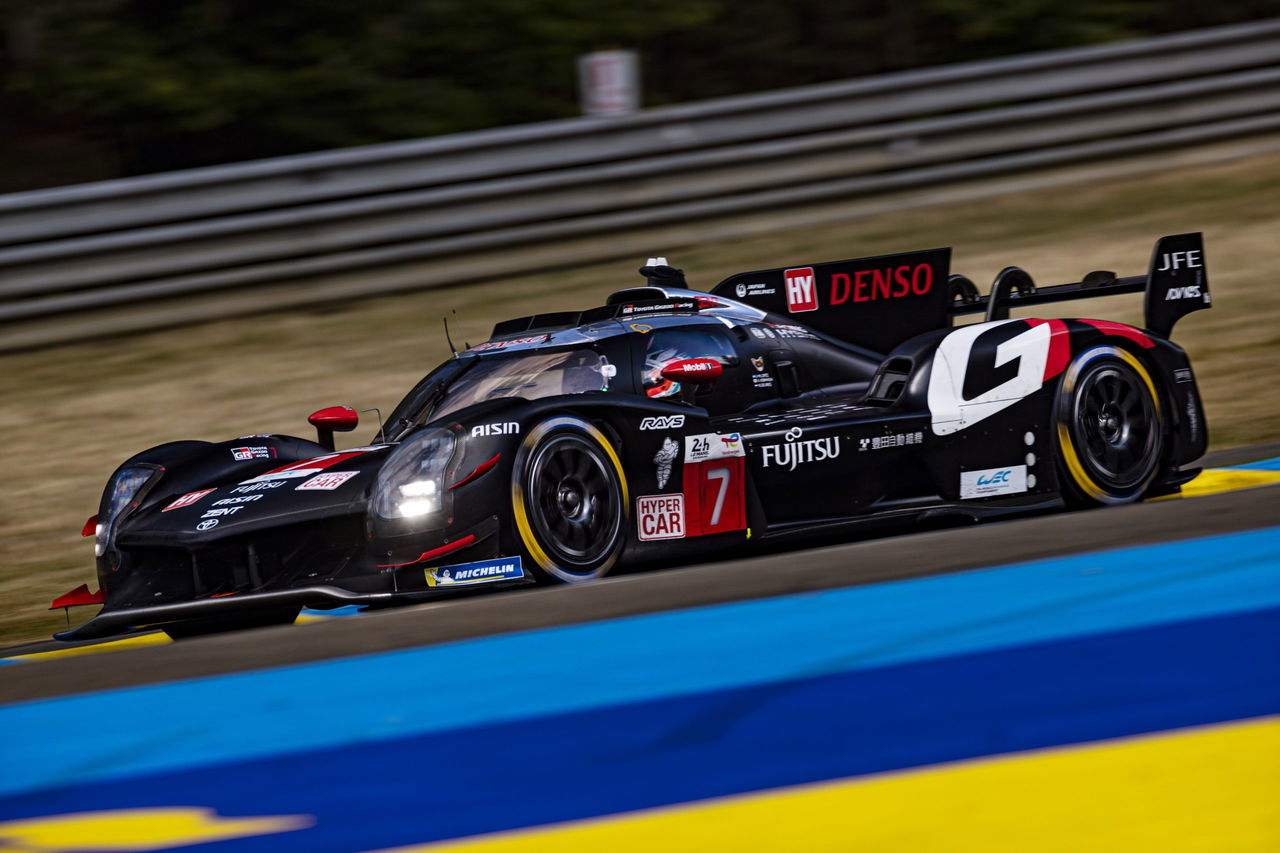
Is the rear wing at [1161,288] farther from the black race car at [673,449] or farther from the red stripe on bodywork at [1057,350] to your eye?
the red stripe on bodywork at [1057,350]

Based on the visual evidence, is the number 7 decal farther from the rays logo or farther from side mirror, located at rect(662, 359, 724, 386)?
the rays logo

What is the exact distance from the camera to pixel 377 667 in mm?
4027

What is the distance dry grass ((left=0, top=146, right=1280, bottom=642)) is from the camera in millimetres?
8305

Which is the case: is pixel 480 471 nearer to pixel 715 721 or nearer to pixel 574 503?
pixel 574 503

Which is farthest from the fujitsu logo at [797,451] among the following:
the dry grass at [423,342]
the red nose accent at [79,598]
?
the dry grass at [423,342]

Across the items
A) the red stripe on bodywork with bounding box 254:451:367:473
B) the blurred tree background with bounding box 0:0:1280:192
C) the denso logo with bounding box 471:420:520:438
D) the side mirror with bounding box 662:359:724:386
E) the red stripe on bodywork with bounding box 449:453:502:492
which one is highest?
the blurred tree background with bounding box 0:0:1280:192

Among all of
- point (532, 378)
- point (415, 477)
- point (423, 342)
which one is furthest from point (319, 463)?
point (423, 342)

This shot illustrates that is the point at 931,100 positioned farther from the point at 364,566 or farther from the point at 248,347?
the point at 364,566

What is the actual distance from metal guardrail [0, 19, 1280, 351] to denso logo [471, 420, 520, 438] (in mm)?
5058

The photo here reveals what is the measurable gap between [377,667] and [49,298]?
6.49m

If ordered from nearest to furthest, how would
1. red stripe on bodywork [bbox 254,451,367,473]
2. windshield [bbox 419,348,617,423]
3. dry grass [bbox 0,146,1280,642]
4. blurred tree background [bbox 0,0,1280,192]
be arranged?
red stripe on bodywork [bbox 254,451,367,473] → windshield [bbox 419,348,617,423] → dry grass [bbox 0,146,1280,642] → blurred tree background [bbox 0,0,1280,192]

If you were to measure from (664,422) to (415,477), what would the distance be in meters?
0.91

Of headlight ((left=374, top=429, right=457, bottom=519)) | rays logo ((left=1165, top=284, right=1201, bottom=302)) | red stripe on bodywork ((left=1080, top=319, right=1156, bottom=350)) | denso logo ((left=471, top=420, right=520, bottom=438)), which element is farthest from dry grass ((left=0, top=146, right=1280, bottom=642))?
denso logo ((left=471, top=420, right=520, bottom=438))

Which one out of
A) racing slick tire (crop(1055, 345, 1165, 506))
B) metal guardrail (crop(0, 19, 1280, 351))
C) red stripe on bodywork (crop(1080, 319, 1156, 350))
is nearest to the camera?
racing slick tire (crop(1055, 345, 1165, 506))
